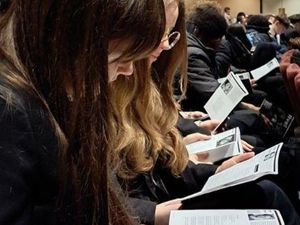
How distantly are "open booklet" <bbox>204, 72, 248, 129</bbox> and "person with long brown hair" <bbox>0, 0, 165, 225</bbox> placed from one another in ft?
4.53

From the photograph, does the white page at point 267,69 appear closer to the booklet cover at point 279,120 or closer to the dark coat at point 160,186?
the booklet cover at point 279,120

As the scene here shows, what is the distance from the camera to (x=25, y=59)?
69cm

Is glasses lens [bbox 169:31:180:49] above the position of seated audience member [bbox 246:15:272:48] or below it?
above

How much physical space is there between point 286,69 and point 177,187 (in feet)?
2.57

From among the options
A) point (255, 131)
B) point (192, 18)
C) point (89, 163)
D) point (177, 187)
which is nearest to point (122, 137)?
point (177, 187)

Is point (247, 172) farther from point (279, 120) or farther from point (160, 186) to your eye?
point (279, 120)

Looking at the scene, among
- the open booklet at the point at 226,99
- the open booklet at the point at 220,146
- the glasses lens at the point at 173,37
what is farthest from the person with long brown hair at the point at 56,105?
the open booklet at the point at 226,99

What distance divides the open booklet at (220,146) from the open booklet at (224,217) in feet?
1.59

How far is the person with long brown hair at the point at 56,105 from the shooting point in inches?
26.1

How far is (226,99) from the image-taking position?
7.07 ft

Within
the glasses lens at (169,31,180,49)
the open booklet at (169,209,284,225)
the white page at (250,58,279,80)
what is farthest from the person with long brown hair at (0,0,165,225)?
the white page at (250,58,279,80)

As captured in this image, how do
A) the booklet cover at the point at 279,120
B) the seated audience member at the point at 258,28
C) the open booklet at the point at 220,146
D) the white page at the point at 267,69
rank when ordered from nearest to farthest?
1. the open booklet at the point at 220,146
2. the booklet cover at the point at 279,120
3. the white page at the point at 267,69
4. the seated audience member at the point at 258,28

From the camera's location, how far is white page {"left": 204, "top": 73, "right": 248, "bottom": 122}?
208 centimetres

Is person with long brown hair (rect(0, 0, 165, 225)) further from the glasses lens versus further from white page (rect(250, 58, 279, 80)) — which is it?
white page (rect(250, 58, 279, 80))
